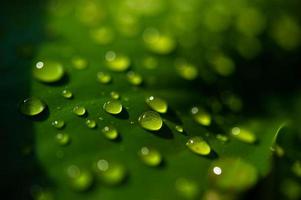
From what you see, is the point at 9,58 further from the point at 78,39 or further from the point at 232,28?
the point at 232,28

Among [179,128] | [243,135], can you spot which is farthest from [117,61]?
[243,135]

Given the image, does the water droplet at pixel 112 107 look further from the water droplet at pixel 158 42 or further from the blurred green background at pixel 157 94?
the water droplet at pixel 158 42

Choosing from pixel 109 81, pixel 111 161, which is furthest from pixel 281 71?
pixel 111 161

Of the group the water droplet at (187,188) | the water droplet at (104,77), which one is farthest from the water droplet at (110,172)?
the water droplet at (104,77)

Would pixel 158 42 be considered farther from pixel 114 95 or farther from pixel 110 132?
pixel 110 132

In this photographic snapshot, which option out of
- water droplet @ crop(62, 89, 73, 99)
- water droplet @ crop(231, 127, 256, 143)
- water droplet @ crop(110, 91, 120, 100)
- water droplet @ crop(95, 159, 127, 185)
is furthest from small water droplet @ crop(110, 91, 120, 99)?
water droplet @ crop(231, 127, 256, 143)

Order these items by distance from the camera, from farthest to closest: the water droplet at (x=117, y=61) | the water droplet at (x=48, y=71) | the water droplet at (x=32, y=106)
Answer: the water droplet at (x=117, y=61), the water droplet at (x=48, y=71), the water droplet at (x=32, y=106)
